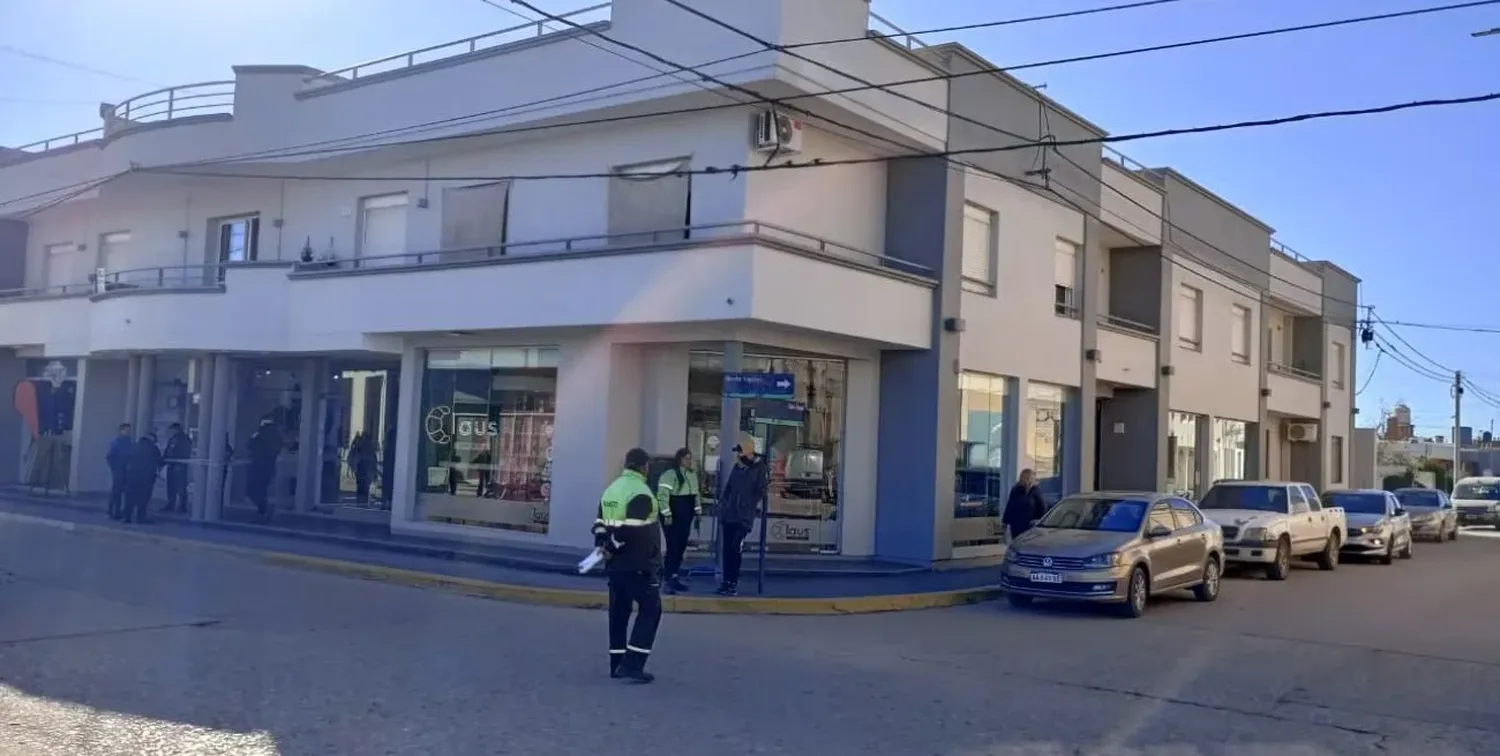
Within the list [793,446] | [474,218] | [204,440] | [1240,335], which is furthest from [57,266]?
[1240,335]

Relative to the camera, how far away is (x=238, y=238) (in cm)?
2452

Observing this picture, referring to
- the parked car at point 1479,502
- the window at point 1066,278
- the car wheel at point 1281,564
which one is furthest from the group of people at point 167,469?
the parked car at point 1479,502

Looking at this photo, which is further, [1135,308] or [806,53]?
[1135,308]

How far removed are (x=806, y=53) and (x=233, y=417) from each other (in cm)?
1391

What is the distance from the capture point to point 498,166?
65.7ft

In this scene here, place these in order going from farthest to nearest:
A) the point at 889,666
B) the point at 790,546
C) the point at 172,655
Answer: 1. the point at 790,546
2. the point at 889,666
3. the point at 172,655

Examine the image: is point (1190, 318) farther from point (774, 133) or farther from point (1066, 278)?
point (774, 133)

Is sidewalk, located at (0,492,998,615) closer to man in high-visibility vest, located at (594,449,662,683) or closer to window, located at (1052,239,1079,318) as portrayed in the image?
man in high-visibility vest, located at (594,449,662,683)

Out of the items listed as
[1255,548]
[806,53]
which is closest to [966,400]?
[1255,548]

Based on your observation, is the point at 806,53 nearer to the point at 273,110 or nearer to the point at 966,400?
the point at 966,400

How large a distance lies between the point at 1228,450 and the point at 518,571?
21304 mm

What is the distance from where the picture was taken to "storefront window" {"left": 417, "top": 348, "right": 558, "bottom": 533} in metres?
19.4

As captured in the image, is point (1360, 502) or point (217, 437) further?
point (1360, 502)

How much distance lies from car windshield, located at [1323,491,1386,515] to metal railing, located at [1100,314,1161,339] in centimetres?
485
